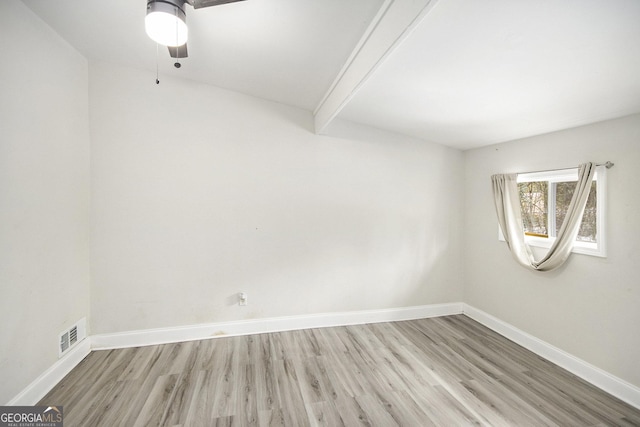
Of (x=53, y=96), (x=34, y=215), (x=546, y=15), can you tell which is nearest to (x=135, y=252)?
(x=34, y=215)

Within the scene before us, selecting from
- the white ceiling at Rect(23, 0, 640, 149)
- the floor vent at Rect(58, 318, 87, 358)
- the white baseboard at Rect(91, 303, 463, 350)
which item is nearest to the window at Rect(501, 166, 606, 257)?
the white ceiling at Rect(23, 0, 640, 149)

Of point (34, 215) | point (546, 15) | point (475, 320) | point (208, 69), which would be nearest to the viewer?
point (546, 15)

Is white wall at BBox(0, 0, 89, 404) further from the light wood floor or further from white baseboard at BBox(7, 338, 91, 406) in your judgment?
the light wood floor

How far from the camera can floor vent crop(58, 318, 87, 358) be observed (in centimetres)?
206

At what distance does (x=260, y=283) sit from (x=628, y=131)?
3343 mm

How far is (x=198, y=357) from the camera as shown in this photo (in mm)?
2330

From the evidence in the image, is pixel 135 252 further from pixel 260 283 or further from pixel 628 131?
pixel 628 131

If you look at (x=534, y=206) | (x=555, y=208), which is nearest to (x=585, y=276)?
(x=555, y=208)

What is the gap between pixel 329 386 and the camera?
1.98 meters

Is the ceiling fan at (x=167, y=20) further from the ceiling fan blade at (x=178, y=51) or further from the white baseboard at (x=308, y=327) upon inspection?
the white baseboard at (x=308, y=327)

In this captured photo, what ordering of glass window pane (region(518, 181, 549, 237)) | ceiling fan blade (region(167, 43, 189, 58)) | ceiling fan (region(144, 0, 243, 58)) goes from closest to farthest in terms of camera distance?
ceiling fan (region(144, 0, 243, 58)) → ceiling fan blade (region(167, 43, 189, 58)) → glass window pane (region(518, 181, 549, 237))

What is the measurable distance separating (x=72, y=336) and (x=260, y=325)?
1573 millimetres

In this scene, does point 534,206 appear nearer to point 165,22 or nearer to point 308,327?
point 308,327

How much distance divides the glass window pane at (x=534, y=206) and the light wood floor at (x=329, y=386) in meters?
1.21
